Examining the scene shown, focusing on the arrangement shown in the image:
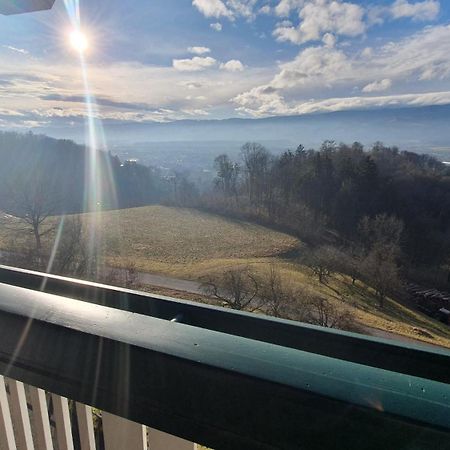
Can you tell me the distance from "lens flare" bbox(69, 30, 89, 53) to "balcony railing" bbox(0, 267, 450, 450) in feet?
3.70

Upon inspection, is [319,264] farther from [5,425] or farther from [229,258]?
[5,425]

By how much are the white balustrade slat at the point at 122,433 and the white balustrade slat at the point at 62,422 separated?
61 mm

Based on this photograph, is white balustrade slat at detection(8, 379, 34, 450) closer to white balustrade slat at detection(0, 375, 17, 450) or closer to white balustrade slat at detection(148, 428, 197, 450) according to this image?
white balustrade slat at detection(0, 375, 17, 450)

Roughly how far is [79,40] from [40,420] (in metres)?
1.30

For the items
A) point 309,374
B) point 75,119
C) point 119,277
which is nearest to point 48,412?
point 309,374

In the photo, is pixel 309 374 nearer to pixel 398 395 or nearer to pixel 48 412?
pixel 398 395

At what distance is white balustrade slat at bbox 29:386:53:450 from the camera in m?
0.49

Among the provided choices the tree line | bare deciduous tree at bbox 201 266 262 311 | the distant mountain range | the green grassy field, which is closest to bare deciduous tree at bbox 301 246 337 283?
the green grassy field

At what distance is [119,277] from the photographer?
2697 mm

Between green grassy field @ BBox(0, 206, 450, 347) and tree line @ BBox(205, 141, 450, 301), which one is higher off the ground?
green grassy field @ BBox(0, 206, 450, 347)

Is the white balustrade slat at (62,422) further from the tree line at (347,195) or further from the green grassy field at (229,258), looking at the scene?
the tree line at (347,195)

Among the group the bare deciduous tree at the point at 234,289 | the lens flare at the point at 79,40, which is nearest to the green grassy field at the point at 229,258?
the bare deciduous tree at the point at 234,289

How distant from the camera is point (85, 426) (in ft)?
1.52

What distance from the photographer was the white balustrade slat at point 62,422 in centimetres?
47
